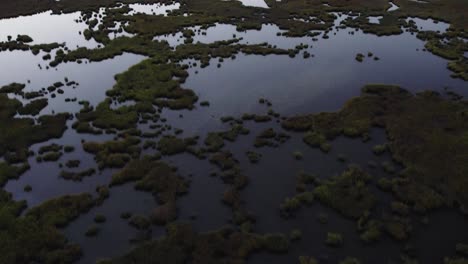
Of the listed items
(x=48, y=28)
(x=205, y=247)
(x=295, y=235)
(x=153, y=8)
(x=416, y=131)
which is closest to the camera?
(x=205, y=247)

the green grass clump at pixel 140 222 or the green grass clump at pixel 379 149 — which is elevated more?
the green grass clump at pixel 140 222

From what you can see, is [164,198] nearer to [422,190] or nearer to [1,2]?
[422,190]

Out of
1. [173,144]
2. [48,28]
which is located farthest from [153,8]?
[173,144]

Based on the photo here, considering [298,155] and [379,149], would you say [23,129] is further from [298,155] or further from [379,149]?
[379,149]

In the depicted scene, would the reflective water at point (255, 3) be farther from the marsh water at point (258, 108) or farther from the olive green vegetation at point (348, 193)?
the olive green vegetation at point (348, 193)

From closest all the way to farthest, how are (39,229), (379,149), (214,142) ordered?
(39,229) < (379,149) < (214,142)

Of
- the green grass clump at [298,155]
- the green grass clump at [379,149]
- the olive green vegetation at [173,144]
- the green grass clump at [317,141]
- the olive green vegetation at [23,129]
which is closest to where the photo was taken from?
the green grass clump at [298,155]

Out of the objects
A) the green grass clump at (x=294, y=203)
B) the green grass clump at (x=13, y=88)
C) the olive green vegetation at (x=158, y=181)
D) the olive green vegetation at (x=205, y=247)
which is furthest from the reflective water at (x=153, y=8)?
the olive green vegetation at (x=205, y=247)

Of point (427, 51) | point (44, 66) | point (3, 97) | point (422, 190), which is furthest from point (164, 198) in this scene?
point (427, 51)
